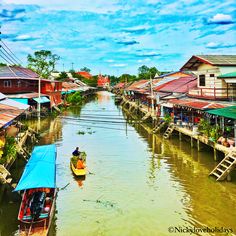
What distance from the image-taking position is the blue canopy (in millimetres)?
14372

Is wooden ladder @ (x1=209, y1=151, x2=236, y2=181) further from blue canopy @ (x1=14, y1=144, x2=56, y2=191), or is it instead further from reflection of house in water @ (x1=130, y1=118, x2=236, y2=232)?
blue canopy @ (x1=14, y1=144, x2=56, y2=191)

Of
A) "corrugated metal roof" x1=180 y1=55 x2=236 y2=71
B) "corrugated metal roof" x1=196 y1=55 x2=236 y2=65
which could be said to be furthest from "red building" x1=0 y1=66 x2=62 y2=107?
"corrugated metal roof" x1=196 y1=55 x2=236 y2=65

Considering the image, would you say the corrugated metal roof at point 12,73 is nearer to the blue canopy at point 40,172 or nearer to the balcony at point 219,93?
the blue canopy at point 40,172

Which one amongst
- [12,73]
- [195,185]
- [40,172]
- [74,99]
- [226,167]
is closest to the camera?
[40,172]

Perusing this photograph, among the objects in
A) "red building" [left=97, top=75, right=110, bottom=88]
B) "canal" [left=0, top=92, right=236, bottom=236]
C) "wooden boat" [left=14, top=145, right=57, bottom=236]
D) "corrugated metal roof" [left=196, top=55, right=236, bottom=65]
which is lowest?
"canal" [left=0, top=92, right=236, bottom=236]

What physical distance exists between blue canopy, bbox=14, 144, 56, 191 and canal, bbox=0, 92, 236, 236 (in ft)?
6.15

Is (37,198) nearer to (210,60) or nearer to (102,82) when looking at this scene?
(210,60)

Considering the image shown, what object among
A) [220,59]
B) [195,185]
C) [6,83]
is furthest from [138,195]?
[6,83]

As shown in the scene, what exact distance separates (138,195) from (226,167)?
223 inches

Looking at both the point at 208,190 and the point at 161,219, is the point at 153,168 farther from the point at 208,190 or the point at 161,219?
the point at 161,219

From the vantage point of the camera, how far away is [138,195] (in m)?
18.1

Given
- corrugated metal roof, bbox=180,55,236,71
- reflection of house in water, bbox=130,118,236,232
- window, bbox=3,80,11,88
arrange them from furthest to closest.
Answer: window, bbox=3,80,11,88
corrugated metal roof, bbox=180,55,236,71
reflection of house in water, bbox=130,118,236,232

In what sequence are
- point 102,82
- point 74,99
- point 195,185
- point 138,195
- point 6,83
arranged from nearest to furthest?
point 138,195, point 195,185, point 6,83, point 74,99, point 102,82

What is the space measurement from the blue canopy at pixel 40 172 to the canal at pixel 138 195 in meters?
1.87
